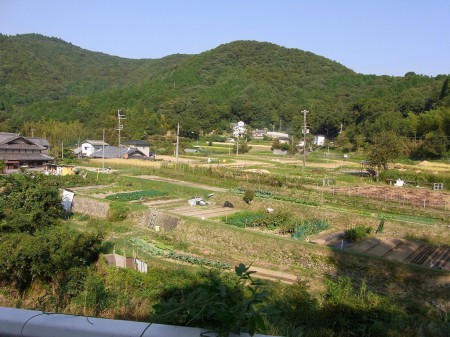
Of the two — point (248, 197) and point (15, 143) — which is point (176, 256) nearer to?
point (248, 197)

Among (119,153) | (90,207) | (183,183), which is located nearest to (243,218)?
(90,207)

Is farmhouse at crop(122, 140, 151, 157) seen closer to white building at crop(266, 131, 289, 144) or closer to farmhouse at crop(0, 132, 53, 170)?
farmhouse at crop(0, 132, 53, 170)

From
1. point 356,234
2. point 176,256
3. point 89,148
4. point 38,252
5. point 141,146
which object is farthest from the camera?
point 141,146

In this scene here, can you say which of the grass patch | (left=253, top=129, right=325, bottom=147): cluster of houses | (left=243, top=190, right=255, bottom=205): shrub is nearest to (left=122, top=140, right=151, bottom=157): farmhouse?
(left=253, top=129, right=325, bottom=147): cluster of houses

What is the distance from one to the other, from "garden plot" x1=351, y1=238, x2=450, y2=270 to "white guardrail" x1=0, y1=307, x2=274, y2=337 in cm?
1198

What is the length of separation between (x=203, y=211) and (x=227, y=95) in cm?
4873

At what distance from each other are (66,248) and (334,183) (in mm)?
16729

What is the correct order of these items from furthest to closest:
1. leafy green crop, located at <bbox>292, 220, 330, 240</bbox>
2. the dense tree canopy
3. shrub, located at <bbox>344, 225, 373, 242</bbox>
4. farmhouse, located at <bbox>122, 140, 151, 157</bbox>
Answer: farmhouse, located at <bbox>122, 140, 151, 157</bbox>, leafy green crop, located at <bbox>292, 220, 330, 240</bbox>, shrub, located at <bbox>344, 225, 373, 242</bbox>, the dense tree canopy

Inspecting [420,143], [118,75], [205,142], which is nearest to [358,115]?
[420,143]

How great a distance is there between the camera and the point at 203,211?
17812mm

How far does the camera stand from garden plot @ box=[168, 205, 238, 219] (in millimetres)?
16886

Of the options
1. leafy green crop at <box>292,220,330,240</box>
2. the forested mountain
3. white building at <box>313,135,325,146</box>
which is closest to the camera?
leafy green crop at <box>292,220,330,240</box>

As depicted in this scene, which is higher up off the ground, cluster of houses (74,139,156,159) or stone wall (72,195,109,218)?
cluster of houses (74,139,156,159)

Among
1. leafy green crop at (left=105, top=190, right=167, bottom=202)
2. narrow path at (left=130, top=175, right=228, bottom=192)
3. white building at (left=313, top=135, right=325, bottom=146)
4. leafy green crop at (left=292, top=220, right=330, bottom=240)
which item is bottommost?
leafy green crop at (left=292, top=220, right=330, bottom=240)
